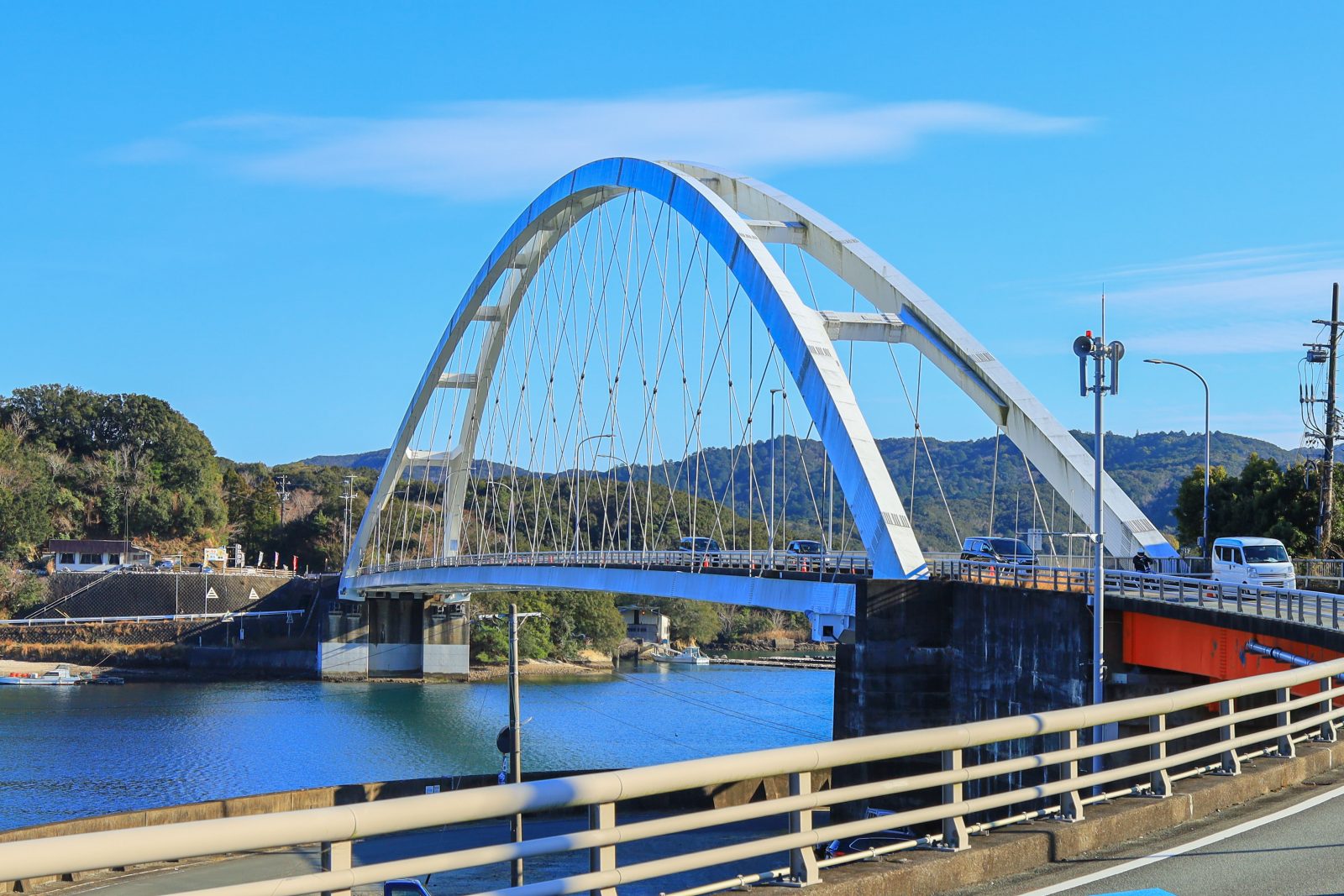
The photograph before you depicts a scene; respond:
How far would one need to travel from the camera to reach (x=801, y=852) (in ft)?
22.1

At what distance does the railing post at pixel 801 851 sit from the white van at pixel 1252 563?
81.4 ft

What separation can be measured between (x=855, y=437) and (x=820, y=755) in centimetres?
2394

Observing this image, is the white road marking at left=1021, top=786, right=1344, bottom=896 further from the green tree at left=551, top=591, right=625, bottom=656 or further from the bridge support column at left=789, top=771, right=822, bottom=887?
the green tree at left=551, top=591, right=625, bottom=656

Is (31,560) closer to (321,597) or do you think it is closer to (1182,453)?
(321,597)

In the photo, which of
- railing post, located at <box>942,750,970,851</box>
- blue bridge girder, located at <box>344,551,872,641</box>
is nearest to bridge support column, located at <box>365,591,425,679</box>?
blue bridge girder, located at <box>344,551,872,641</box>

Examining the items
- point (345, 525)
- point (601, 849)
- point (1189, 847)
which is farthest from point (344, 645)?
point (601, 849)

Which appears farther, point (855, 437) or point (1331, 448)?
point (1331, 448)

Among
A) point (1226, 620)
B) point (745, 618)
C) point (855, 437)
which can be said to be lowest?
point (745, 618)

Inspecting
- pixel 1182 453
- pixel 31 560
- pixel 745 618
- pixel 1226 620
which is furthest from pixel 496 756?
pixel 1182 453

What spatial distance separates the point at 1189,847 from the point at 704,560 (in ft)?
113

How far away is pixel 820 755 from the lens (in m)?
6.61

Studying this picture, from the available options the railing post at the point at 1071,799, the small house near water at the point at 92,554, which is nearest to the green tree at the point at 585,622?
the small house near water at the point at 92,554

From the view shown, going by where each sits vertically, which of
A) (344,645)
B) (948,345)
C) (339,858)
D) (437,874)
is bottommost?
(344,645)

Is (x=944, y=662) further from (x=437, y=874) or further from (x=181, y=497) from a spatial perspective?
(x=181, y=497)
